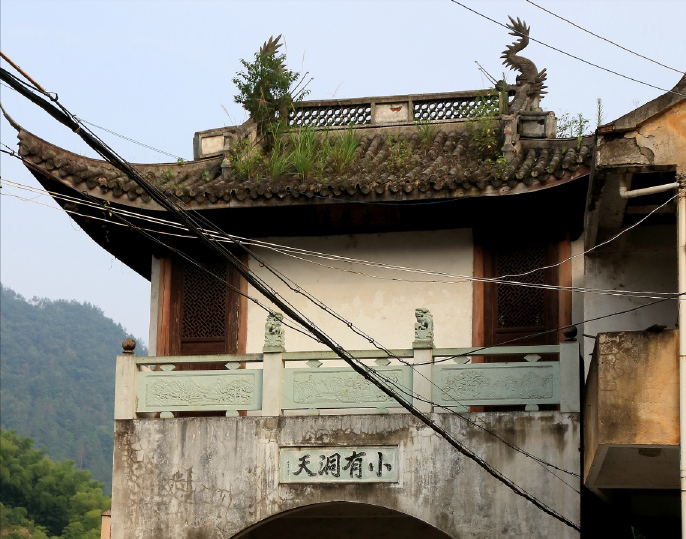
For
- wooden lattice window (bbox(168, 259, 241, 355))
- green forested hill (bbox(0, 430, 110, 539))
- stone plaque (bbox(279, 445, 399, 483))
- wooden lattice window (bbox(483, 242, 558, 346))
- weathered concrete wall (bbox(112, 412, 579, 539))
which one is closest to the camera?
weathered concrete wall (bbox(112, 412, 579, 539))

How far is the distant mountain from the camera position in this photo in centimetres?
8144

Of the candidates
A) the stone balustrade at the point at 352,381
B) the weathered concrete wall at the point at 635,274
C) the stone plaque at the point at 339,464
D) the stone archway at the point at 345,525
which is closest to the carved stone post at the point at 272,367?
the stone balustrade at the point at 352,381

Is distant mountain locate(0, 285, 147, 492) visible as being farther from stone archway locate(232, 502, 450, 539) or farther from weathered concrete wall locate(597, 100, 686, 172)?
weathered concrete wall locate(597, 100, 686, 172)

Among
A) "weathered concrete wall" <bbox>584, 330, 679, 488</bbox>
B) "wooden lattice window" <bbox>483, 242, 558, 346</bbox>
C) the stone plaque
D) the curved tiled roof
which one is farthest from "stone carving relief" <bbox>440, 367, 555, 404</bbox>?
the curved tiled roof

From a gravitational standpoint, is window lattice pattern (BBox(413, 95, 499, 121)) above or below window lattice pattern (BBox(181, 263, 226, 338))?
above

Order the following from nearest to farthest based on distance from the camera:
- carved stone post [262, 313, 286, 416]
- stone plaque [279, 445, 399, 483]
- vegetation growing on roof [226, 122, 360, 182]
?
1. stone plaque [279, 445, 399, 483]
2. carved stone post [262, 313, 286, 416]
3. vegetation growing on roof [226, 122, 360, 182]

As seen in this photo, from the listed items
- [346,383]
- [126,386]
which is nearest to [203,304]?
[126,386]

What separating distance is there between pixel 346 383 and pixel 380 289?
69.7 inches

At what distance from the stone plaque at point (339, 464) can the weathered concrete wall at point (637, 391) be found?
8.65ft

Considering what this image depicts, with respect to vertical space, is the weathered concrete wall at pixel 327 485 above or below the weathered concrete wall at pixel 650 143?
below

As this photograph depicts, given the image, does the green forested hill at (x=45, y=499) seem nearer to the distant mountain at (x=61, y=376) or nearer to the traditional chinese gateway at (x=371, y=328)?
the distant mountain at (x=61, y=376)

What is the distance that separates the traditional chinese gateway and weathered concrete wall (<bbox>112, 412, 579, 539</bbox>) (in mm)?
22

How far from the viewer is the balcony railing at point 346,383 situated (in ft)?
43.2

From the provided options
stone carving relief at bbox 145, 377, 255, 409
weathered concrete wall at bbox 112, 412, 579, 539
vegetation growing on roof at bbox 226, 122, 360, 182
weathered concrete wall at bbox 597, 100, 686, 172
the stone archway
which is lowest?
the stone archway
